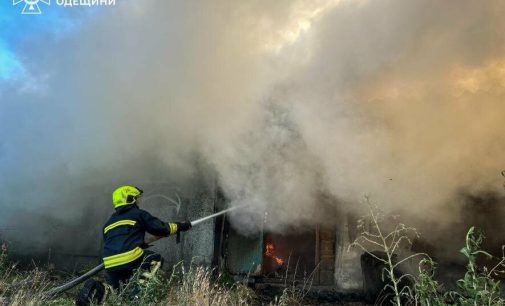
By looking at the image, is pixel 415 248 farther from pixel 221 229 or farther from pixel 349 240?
pixel 221 229

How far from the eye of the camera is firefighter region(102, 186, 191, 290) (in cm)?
438

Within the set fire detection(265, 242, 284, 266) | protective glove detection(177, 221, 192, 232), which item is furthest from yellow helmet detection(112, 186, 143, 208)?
fire detection(265, 242, 284, 266)

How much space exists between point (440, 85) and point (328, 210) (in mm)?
2652

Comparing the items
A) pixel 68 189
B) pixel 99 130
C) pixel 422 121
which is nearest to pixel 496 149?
pixel 422 121

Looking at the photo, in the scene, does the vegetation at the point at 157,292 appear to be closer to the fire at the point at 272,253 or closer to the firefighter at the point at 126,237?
the firefighter at the point at 126,237

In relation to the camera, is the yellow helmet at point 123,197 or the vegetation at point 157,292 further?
the yellow helmet at point 123,197

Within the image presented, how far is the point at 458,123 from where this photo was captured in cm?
568

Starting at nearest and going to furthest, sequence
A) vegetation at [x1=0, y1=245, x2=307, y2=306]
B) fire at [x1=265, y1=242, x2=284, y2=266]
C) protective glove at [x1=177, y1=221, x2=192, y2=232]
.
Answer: vegetation at [x1=0, y1=245, x2=307, y2=306], protective glove at [x1=177, y1=221, x2=192, y2=232], fire at [x1=265, y1=242, x2=284, y2=266]

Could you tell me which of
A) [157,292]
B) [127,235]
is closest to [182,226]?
[127,235]

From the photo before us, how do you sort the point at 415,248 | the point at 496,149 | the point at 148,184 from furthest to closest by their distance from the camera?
the point at 148,184 < the point at 415,248 < the point at 496,149

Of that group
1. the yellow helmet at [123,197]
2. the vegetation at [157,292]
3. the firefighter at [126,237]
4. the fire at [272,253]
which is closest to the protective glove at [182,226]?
the firefighter at [126,237]

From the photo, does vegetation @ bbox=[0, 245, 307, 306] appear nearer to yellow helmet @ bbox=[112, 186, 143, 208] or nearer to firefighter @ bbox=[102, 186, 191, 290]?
firefighter @ bbox=[102, 186, 191, 290]

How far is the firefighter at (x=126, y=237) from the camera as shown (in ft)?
14.4

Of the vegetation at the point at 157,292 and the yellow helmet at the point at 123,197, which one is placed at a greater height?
the yellow helmet at the point at 123,197
